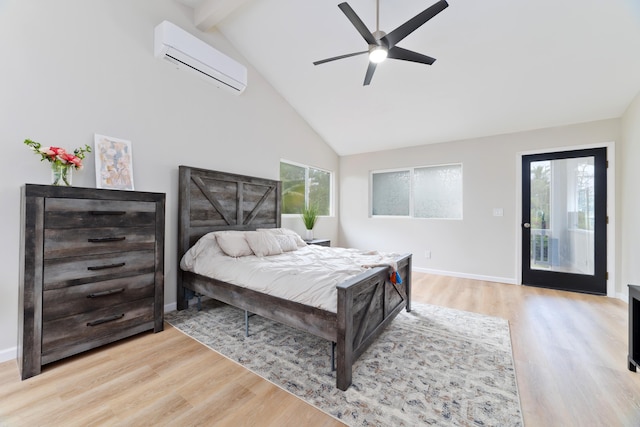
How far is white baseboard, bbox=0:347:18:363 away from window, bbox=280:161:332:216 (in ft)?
10.9

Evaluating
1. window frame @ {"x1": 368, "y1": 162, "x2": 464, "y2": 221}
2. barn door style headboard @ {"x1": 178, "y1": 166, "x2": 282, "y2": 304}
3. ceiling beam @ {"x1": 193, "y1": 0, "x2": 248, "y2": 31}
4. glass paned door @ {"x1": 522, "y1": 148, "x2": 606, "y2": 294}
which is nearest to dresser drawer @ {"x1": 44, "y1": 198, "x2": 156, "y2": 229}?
barn door style headboard @ {"x1": 178, "y1": 166, "x2": 282, "y2": 304}

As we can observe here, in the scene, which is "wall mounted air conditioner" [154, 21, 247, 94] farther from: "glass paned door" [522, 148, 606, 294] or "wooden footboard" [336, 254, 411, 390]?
"glass paned door" [522, 148, 606, 294]

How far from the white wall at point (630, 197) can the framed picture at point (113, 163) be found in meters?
5.67

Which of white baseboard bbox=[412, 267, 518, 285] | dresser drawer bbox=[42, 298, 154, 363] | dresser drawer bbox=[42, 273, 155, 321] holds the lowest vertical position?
white baseboard bbox=[412, 267, 518, 285]

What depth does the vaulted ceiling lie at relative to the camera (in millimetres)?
2578

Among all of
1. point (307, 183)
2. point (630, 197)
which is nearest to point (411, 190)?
point (307, 183)

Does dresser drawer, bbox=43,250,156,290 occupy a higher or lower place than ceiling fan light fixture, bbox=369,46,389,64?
lower

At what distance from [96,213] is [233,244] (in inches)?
47.5

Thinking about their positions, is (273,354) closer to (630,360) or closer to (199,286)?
(199,286)

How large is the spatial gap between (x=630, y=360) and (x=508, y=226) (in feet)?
8.58

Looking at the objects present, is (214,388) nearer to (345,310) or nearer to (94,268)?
(345,310)

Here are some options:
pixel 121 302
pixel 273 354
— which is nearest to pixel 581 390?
pixel 273 354

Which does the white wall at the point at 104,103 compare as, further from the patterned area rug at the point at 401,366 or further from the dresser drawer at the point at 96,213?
the patterned area rug at the point at 401,366

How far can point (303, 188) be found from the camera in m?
5.12
